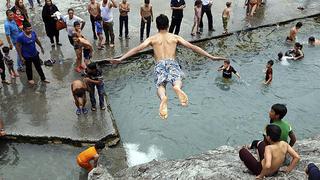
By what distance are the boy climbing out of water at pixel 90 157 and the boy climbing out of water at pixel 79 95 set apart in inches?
68.9

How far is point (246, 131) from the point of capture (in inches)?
450

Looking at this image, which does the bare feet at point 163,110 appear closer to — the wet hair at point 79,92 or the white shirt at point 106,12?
the wet hair at point 79,92

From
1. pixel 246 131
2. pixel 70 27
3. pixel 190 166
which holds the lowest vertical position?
pixel 246 131

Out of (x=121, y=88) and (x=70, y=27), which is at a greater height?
(x=70, y=27)

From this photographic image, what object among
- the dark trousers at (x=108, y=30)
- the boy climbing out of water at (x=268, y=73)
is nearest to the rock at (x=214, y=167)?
the boy climbing out of water at (x=268, y=73)

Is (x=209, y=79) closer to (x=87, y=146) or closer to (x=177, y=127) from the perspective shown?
(x=177, y=127)

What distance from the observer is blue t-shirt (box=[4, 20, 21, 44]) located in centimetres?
1162

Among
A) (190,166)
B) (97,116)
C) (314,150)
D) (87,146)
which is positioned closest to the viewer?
(190,166)

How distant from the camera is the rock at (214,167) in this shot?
7.32 m

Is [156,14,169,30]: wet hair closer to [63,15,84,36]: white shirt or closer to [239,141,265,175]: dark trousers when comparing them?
[239,141,265,175]: dark trousers

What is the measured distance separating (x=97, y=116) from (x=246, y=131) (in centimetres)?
405

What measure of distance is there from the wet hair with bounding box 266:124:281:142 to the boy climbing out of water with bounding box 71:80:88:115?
524cm

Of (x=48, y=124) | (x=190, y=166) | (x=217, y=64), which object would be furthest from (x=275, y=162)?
(x=217, y=64)

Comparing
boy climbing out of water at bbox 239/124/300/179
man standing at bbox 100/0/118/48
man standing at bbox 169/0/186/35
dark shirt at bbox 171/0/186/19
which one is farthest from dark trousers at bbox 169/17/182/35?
boy climbing out of water at bbox 239/124/300/179
